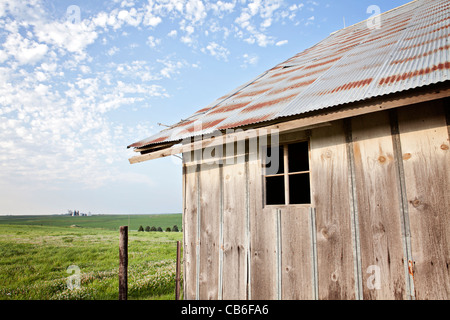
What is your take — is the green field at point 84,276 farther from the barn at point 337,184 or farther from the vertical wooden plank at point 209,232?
the barn at point 337,184

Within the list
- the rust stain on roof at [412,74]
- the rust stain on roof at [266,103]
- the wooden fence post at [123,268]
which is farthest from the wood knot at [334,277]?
the wooden fence post at [123,268]

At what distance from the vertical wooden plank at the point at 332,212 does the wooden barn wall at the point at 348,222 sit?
12 mm

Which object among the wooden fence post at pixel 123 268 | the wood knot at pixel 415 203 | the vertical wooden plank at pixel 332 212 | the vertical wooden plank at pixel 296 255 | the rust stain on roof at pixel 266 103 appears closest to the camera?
the wood knot at pixel 415 203

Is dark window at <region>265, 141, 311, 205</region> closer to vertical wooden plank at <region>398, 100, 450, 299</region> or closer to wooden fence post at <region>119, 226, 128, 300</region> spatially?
vertical wooden plank at <region>398, 100, 450, 299</region>

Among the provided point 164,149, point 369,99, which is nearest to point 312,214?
point 369,99

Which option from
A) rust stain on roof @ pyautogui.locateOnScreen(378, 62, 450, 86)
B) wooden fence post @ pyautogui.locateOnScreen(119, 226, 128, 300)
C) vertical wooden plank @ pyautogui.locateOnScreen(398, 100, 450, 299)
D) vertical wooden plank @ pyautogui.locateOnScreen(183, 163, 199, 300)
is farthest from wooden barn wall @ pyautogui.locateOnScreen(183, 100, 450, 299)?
wooden fence post @ pyautogui.locateOnScreen(119, 226, 128, 300)

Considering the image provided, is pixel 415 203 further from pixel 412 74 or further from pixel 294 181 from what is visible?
pixel 294 181

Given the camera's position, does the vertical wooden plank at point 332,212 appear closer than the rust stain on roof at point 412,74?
No

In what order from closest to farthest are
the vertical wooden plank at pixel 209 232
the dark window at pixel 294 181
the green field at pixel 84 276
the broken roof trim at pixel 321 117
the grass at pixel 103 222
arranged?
the broken roof trim at pixel 321 117
the vertical wooden plank at pixel 209 232
the dark window at pixel 294 181
the green field at pixel 84 276
the grass at pixel 103 222

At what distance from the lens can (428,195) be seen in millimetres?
2889

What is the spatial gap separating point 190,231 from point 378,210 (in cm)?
295

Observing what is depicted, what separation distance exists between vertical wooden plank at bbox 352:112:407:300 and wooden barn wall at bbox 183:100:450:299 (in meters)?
0.01

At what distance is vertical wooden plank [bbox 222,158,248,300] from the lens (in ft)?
13.6

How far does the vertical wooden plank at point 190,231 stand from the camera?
4715 mm
